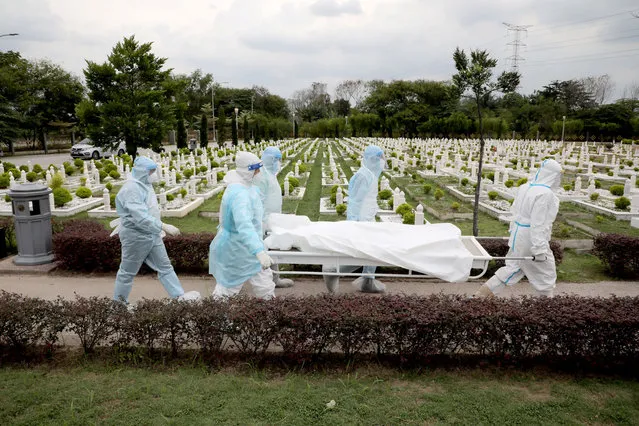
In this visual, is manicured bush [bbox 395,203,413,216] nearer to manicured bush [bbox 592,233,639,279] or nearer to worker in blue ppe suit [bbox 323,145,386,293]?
manicured bush [bbox 592,233,639,279]

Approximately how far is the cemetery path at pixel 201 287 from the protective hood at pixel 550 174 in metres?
1.76

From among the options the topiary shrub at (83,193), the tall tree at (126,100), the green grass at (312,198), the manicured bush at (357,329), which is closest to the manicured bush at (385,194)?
the green grass at (312,198)

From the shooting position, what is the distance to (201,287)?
6.55 m

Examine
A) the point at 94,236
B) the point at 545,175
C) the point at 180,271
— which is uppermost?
the point at 545,175

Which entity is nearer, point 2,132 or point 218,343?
point 218,343

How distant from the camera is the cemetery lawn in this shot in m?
3.41

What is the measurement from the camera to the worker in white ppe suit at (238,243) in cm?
458

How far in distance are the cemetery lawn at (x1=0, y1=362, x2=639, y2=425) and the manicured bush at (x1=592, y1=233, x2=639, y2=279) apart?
11.6 ft

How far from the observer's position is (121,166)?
62.0ft

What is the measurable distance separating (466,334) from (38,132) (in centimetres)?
3960

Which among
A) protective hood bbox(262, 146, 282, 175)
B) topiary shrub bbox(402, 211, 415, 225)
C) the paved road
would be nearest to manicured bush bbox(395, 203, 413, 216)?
topiary shrub bbox(402, 211, 415, 225)

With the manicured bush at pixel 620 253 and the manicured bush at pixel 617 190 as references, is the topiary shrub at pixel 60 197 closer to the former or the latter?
the manicured bush at pixel 620 253

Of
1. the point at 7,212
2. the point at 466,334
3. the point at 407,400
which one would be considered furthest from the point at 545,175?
the point at 7,212

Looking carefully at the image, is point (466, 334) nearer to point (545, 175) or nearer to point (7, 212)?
point (545, 175)
